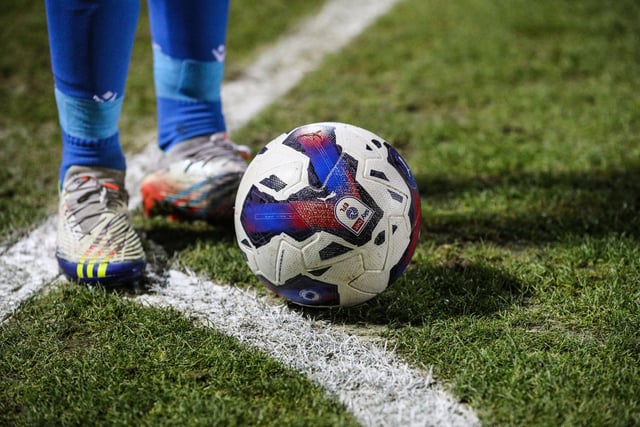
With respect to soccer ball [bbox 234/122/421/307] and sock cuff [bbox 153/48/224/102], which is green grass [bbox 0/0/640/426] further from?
sock cuff [bbox 153/48/224/102]

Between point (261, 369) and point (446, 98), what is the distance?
2780 mm

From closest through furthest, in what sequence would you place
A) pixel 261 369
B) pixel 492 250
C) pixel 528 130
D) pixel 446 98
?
1. pixel 261 369
2. pixel 492 250
3. pixel 528 130
4. pixel 446 98

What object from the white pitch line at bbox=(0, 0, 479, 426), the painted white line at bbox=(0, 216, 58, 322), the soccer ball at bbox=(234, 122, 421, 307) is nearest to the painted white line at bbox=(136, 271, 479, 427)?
the white pitch line at bbox=(0, 0, 479, 426)

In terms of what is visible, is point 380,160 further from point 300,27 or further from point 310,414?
point 300,27

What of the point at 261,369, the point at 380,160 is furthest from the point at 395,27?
the point at 261,369

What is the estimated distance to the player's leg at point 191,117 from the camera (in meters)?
3.03

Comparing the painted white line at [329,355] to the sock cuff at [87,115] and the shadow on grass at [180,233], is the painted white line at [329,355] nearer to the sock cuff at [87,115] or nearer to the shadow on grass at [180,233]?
the shadow on grass at [180,233]

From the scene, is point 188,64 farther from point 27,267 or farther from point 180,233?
point 27,267

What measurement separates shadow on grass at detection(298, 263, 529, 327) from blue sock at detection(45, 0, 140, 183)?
1.00 m

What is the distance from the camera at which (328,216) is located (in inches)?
89.3

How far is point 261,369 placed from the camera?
2188 millimetres

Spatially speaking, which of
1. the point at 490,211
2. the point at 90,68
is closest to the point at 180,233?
the point at 90,68

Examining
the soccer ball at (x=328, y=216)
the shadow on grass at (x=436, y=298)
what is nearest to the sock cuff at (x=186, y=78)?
the soccer ball at (x=328, y=216)

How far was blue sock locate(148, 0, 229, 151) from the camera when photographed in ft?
9.96
